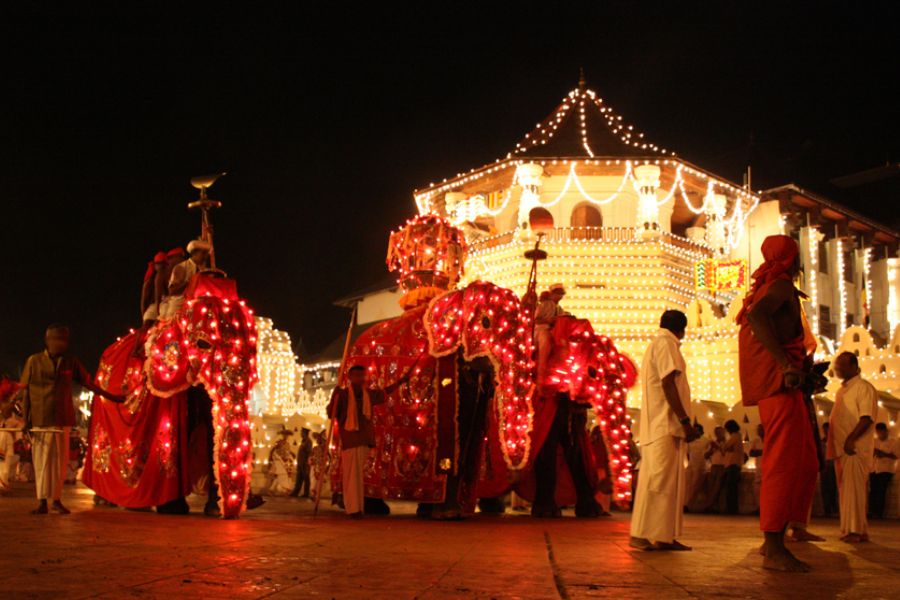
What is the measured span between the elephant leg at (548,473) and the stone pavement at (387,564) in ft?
8.89

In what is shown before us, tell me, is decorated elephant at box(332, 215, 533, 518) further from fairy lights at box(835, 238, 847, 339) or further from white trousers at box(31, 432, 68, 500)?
fairy lights at box(835, 238, 847, 339)

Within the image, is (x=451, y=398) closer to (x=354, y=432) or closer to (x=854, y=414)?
(x=354, y=432)

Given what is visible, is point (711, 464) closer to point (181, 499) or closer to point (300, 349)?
point (181, 499)

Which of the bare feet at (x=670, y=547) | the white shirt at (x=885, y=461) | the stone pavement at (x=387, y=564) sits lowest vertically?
the stone pavement at (x=387, y=564)

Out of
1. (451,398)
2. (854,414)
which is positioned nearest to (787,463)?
(854,414)

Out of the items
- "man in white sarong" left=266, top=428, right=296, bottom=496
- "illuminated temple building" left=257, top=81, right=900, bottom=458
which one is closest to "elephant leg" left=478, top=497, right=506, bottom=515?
"man in white sarong" left=266, top=428, right=296, bottom=496

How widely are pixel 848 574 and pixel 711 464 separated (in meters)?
9.71

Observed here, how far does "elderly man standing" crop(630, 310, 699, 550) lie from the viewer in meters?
6.55

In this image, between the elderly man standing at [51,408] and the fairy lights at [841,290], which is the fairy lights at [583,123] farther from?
the elderly man standing at [51,408]

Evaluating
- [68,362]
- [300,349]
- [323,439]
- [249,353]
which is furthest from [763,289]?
[300,349]

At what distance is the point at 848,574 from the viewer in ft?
17.6

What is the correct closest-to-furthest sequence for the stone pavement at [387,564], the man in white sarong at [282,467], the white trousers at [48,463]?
the stone pavement at [387,564]
the white trousers at [48,463]
the man in white sarong at [282,467]

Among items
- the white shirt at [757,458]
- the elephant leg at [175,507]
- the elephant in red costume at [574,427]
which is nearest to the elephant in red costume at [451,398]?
the elephant in red costume at [574,427]

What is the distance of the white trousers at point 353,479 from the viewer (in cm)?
1015
